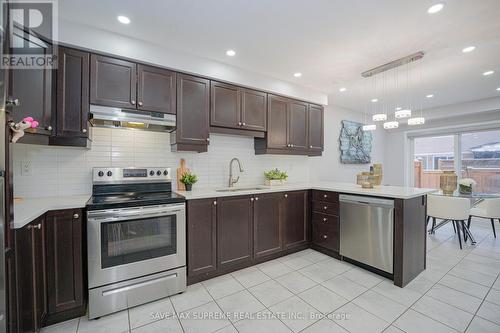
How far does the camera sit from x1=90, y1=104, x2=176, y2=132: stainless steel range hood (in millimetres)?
2158

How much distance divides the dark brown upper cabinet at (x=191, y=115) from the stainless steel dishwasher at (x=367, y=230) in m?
1.99

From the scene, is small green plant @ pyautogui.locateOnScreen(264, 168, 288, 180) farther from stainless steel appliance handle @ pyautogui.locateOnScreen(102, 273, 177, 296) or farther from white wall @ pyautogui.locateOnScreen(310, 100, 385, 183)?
stainless steel appliance handle @ pyautogui.locateOnScreen(102, 273, 177, 296)

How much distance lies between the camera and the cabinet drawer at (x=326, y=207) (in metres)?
2.99

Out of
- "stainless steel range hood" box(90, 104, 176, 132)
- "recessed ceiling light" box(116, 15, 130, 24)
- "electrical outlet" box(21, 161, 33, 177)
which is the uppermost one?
"recessed ceiling light" box(116, 15, 130, 24)

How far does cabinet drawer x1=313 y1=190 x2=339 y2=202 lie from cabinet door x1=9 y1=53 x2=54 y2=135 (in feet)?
10.2

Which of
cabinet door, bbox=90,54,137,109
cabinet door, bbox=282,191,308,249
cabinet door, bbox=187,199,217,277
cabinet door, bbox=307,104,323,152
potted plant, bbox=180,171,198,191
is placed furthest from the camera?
cabinet door, bbox=307,104,323,152

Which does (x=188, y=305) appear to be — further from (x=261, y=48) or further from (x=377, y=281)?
(x=261, y=48)

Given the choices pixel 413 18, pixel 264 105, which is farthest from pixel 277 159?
pixel 413 18

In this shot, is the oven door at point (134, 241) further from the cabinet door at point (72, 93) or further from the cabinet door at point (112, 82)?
the cabinet door at point (112, 82)

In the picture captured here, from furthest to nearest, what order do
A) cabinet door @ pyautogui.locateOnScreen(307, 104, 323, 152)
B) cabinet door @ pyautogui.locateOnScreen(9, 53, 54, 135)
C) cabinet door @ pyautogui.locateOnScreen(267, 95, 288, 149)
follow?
1. cabinet door @ pyautogui.locateOnScreen(307, 104, 323, 152)
2. cabinet door @ pyautogui.locateOnScreen(267, 95, 288, 149)
3. cabinet door @ pyautogui.locateOnScreen(9, 53, 54, 135)

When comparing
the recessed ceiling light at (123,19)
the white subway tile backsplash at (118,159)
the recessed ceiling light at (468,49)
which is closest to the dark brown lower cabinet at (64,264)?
Answer: the white subway tile backsplash at (118,159)

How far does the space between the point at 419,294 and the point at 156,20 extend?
11.9 ft

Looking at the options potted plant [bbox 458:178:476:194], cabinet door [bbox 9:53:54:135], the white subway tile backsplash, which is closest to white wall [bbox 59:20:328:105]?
cabinet door [bbox 9:53:54:135]

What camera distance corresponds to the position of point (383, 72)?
324 centimetres
